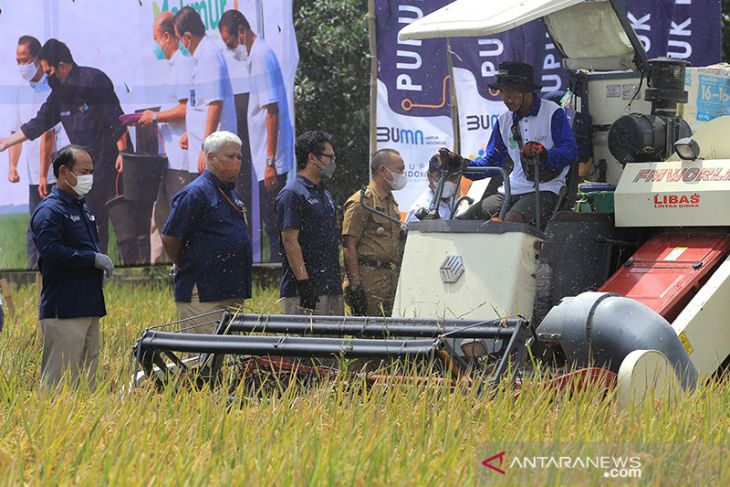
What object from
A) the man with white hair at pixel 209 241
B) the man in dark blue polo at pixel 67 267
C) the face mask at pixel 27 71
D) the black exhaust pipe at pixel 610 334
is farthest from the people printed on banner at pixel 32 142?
the black exhaust pipe at pixel 610 334

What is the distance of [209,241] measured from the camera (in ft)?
25.5

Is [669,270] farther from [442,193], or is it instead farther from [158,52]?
[158,52]

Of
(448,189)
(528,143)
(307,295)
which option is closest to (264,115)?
(448,189)

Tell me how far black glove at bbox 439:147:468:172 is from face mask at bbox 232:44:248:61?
16.8ft

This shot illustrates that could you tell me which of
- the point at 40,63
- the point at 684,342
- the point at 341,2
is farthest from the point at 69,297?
the point at 341,2

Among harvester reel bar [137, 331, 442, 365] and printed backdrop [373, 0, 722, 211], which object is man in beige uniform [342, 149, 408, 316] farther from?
printed backdrop [373, 0, 722, 211]

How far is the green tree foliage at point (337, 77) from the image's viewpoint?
701 inches

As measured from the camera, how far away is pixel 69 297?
7.34 m

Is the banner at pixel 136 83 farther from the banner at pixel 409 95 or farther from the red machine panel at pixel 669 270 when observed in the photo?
the red machine panel at pixel 669 270

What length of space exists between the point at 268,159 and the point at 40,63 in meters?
2.35

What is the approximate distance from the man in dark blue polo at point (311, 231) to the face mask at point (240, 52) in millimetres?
3898

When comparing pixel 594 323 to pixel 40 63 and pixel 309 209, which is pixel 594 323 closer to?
pixel 309 209

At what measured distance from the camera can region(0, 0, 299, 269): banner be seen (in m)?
10.6

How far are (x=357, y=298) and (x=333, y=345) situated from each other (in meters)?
2.61
